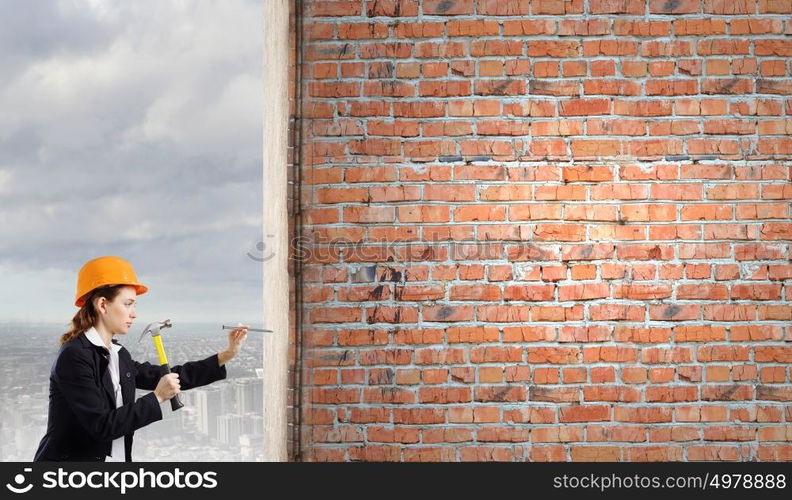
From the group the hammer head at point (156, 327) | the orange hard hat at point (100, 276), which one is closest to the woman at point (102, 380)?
the orange hard hat at point (100, 276)

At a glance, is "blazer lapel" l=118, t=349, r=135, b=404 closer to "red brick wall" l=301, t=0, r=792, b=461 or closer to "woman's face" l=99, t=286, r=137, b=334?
"woman's face" l=99, t=286, r=137, b=334

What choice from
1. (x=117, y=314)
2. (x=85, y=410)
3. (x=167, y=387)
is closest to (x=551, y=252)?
(x=167, y=387)

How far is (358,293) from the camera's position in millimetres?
2367

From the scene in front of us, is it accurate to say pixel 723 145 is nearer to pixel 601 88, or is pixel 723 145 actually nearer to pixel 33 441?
pixel 601 88

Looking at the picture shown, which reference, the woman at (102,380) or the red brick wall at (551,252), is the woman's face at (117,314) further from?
the red brick wall at (551,252)

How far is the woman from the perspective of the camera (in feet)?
6.97

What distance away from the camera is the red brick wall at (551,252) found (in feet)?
7.69

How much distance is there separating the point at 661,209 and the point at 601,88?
18.5 inches

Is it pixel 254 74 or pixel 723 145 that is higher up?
pixel 254 74

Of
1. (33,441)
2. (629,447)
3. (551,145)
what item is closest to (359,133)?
(551,145)

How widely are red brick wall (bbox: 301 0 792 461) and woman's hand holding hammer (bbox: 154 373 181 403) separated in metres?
0.44

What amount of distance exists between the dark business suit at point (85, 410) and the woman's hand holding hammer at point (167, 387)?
0.08m

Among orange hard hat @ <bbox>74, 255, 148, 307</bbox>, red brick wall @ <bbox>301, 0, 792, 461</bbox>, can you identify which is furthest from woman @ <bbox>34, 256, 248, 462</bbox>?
red brick wall @ <bbox>301, 0, 792, 461</bbox>

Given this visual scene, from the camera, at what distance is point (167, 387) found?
2.29 metres
